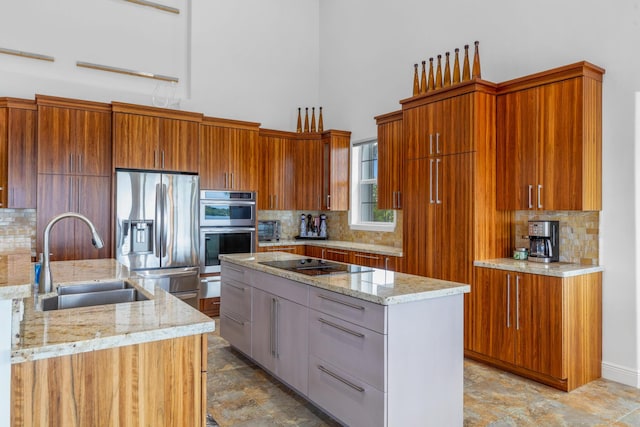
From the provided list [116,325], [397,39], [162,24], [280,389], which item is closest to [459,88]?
[397,39]

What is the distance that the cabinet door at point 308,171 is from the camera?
237 inches

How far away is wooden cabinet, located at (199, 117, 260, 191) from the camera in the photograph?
521 cm

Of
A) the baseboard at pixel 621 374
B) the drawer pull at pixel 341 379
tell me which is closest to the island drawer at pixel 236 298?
the drawer pull at pixel 341 379

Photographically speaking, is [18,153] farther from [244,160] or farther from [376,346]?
[376,346]

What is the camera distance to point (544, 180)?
341cm

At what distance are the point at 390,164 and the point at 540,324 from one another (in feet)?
7.85

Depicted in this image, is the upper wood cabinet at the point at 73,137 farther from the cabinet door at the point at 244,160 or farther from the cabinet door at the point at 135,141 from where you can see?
the cabinet door at the point at 244,160

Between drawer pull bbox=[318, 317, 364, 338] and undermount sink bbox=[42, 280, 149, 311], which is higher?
undermount sink bbox=[42, 280, 149, 311]

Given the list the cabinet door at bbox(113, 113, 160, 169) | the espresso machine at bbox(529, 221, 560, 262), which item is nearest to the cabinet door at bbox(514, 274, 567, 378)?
the espresso machine at bbox(529, 221, 560, 262)

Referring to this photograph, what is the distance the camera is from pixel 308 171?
6039 millimetres

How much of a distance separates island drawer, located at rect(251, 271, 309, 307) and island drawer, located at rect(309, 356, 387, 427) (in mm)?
380

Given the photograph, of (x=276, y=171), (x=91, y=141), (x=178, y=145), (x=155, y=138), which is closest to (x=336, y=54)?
(x=276, y=171)

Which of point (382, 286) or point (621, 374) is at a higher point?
point (382, 286)

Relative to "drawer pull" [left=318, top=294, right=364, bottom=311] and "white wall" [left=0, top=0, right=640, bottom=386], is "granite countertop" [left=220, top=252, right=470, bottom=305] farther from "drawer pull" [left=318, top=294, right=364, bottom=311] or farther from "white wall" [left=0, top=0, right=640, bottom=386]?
"white wall" [left=0, top=0, right=640, bottom=386]
